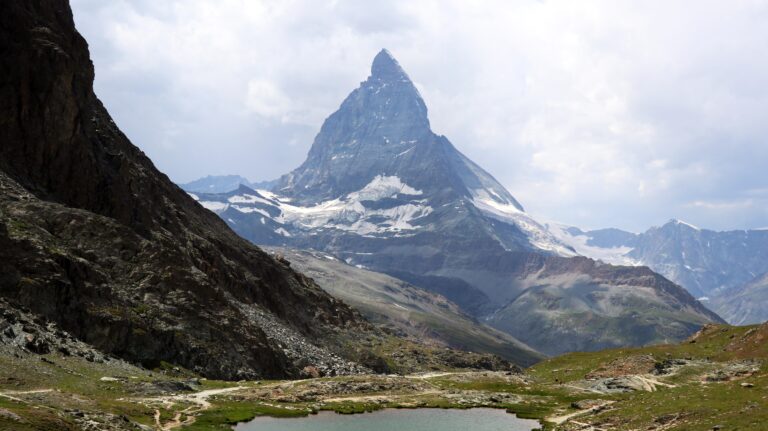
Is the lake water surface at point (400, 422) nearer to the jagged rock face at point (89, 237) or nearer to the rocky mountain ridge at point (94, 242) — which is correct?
the rocky mountain ridge at point (94, 242)

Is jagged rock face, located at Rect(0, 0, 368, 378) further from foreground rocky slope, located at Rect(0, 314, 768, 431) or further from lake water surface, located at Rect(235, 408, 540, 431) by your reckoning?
lake water surface, located at Rect(235, 408, 540, 431)

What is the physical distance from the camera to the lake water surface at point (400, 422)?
75.8 m

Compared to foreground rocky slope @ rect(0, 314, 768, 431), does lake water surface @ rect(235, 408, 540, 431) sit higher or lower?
lower

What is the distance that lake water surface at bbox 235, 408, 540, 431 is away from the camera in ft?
249

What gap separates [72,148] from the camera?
148m

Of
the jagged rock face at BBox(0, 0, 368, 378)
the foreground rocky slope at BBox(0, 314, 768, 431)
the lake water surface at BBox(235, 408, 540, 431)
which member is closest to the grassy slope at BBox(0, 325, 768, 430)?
the foreground rocky slope at BBox(0, 314, 768, 431)

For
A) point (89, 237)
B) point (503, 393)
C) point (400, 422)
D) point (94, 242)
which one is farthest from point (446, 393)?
point (89, 237)

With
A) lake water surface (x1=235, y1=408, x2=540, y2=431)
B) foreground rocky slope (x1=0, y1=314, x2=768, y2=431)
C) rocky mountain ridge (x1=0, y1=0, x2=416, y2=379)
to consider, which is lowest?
lake water surface (x1=235, y1=408, x2=540, y2=431)

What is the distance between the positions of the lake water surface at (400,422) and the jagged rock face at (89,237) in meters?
43.8

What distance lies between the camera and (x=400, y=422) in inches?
3204

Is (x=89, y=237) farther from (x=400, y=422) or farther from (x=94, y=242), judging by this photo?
(x=400, y=422)

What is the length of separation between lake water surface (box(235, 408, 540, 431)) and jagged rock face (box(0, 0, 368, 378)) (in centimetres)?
4381

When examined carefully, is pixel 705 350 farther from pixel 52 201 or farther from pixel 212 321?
pixel 52 201

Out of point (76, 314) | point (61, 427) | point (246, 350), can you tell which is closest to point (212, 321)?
point (246, 350)
